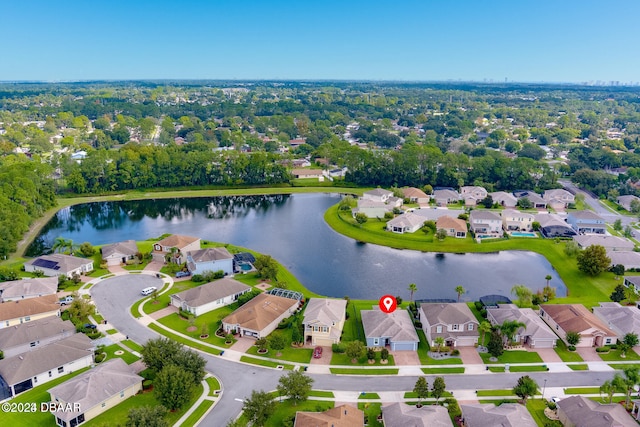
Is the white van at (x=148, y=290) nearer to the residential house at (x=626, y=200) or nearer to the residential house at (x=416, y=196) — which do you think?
the residential house at (x=416, y=196)

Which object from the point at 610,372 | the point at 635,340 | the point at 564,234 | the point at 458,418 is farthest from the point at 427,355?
the point at 564,234

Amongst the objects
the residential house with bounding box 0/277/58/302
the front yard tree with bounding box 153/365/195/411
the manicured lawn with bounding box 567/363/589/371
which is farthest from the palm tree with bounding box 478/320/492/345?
the residential house with bounding box 0/277/58/302

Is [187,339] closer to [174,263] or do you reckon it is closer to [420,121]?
[174,263]

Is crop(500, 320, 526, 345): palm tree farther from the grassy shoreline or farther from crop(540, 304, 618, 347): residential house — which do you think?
the grassy shoreline

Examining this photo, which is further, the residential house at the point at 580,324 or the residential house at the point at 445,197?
the residential house at the point at 445,197

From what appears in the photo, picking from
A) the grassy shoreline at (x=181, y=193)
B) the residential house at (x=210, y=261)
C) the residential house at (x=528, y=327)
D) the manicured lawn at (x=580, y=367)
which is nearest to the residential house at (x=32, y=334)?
the residential house at (x=210, y=261)

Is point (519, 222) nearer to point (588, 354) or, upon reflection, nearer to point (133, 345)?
point (588, 354)
